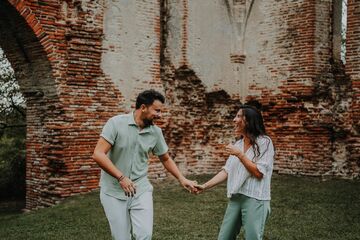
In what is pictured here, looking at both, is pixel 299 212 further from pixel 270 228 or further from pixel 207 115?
pixel 207 115

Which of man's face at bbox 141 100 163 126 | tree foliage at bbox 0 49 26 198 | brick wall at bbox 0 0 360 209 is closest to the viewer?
man's face at bbox 141 100 163 126

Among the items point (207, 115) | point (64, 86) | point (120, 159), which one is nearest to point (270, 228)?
point (120, 159)

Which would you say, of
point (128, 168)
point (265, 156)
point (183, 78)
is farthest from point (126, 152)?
point (183, 78)

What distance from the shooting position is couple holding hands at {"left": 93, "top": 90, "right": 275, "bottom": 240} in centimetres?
434

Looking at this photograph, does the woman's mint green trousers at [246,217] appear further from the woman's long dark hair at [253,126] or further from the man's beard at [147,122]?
the man's beard at [147,122]

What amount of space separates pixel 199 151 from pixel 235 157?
27.9 ft

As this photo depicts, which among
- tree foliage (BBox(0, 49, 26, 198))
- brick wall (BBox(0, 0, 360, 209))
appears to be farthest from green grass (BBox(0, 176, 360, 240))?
tree foliage (BBox(0, 49, 26, 198))

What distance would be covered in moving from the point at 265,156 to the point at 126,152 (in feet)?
4.30

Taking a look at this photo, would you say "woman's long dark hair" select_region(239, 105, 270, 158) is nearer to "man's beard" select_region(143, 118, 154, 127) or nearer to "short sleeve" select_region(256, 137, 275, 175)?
"short sleeve" select_region(256, 137, 275, 175)

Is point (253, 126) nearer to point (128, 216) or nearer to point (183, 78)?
point (128, 216)

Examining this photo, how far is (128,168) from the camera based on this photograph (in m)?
4.48

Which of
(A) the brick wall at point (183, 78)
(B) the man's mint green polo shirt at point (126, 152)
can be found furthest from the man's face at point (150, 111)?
(A) the brick wall at point (183, 78)

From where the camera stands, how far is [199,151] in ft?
43.0

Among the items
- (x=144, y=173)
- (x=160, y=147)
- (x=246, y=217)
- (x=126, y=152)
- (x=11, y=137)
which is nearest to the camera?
(x=246, y=217)
